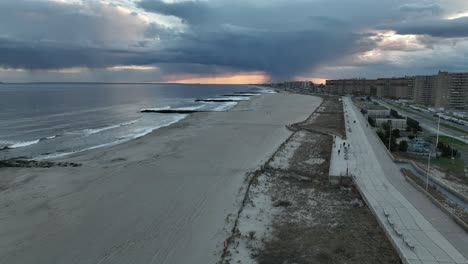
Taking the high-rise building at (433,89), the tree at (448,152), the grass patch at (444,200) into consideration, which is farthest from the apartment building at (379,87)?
the grass patch at (444,200)

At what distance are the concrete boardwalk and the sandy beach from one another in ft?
20.7

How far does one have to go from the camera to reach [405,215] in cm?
1401

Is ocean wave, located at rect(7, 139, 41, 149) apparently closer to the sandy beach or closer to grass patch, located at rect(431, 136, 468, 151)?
the sandy beach

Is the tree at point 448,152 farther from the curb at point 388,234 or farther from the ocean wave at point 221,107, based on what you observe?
the ocean wave at point 221,107

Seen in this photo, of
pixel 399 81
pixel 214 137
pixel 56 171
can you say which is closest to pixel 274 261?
pixel 56 171

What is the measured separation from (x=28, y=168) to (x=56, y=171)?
2591mm

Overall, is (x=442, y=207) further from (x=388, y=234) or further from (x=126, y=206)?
(x=126, y=206)

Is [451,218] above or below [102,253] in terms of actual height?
above

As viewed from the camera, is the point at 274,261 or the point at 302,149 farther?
the point at 302,149

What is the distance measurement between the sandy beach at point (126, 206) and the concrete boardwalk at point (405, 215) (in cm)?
631

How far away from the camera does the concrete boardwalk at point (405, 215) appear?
11.1 metres

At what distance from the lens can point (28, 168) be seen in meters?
24.0

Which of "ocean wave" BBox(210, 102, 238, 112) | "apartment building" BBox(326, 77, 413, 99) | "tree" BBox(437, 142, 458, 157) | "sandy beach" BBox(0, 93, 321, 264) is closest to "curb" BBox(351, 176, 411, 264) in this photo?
"sandy beach" BBox(0, 93, 321, 264)

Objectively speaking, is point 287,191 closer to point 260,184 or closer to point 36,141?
point 260,184
